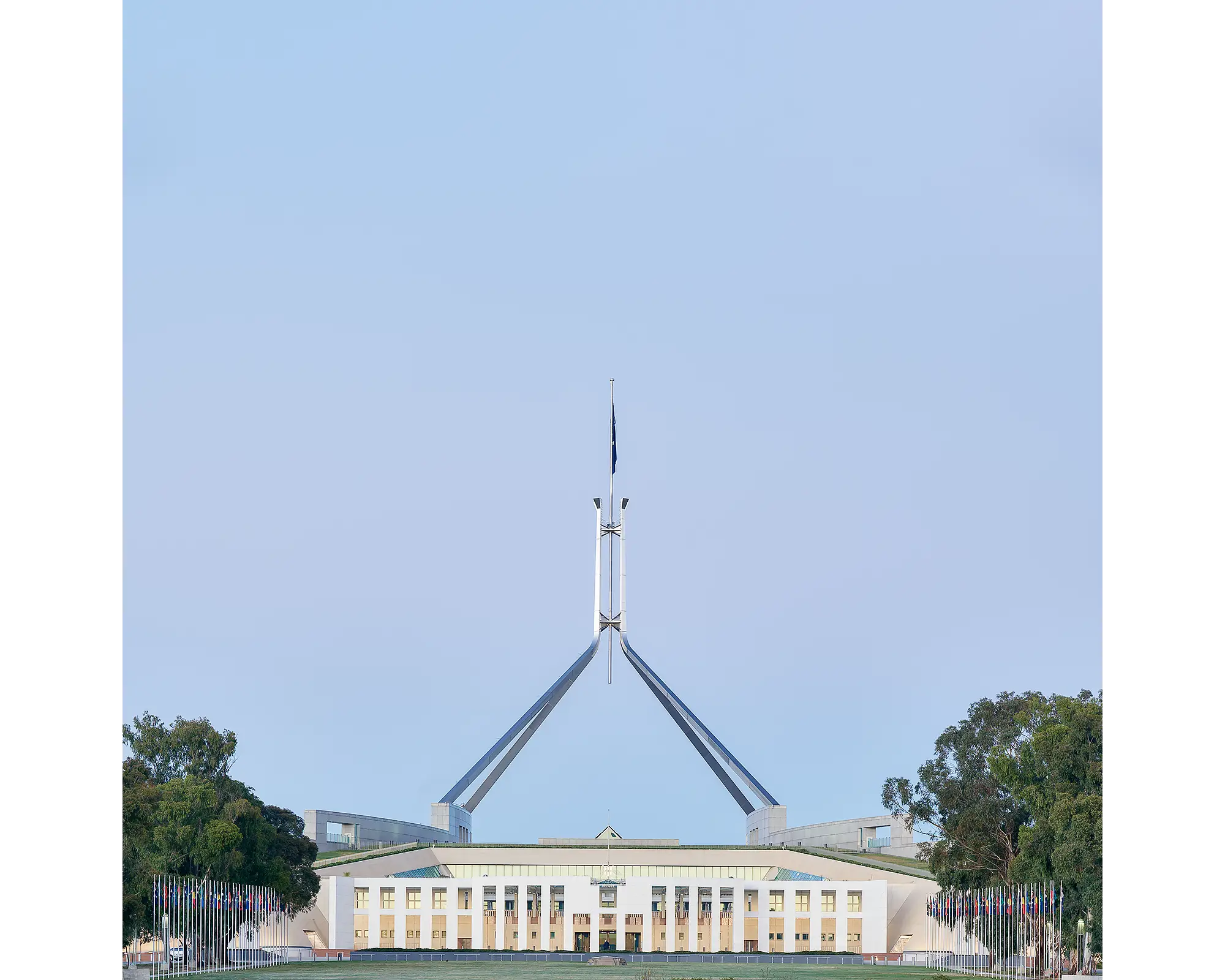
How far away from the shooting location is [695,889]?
5419cm

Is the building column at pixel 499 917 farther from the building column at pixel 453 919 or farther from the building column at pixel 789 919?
the building column at pixel 789 919

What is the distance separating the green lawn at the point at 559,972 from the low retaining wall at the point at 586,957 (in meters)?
2.19

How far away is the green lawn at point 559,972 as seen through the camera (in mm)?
36188

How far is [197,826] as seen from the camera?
3941 centimetres

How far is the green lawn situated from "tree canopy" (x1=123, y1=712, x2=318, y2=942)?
2.41 m

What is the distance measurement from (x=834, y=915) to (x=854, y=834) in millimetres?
11375

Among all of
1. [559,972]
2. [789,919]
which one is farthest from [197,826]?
[789,919]

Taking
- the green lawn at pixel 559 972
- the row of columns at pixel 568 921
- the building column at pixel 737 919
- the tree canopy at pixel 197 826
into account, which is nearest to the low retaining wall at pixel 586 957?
the row of columns at pixel 568 921

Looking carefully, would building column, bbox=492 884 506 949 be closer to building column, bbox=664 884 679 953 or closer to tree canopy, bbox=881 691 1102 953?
building column, bbox=664 884 679 953

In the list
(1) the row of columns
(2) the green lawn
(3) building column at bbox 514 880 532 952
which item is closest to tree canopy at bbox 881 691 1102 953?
(2) the green lawn

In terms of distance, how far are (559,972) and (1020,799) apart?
12139mm

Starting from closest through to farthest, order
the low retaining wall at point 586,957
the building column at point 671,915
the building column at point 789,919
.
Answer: the low retaining wall at point 586,957 < the building column at point 671,915 < the building column at point 789,919
